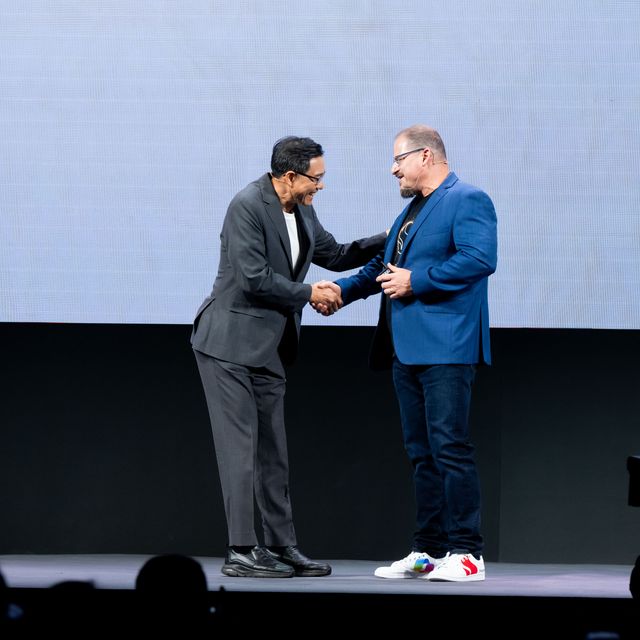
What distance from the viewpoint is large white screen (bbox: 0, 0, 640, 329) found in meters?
3.88

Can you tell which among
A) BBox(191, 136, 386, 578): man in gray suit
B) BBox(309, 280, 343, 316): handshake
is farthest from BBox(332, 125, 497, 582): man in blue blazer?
BBox(191, 136, 386, 578): man in gray suit

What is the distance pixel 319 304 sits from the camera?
3561 millimetres

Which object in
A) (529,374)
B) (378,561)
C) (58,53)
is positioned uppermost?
(58,53)

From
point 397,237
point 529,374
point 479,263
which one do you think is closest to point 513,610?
point 479,263

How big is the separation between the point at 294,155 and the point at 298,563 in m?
1.13

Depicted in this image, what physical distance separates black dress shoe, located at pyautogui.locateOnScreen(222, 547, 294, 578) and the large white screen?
0.84 metres

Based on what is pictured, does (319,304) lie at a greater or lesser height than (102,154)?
lesser

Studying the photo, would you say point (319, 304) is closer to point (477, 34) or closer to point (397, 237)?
point (397, 237)

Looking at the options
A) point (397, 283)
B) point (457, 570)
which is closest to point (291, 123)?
point (397, 283)

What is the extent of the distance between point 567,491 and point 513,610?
184 centimetres

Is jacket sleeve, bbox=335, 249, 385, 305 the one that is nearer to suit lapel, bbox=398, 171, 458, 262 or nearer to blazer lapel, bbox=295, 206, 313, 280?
blazer lapel, bbox=295, 206, 313, 280

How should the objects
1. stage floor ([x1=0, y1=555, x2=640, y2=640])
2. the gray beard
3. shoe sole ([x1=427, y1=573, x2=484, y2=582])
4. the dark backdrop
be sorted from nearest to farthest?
stage floor ([x1=0, y1=555, x2=640, y2=640])
shoe sole ([x1=427, y1=573, x2=484, y2=582])
the gray beard
the dark backdrop

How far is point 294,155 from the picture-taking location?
3.45 m

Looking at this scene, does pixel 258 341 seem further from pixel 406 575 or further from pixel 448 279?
pixel 406 575
